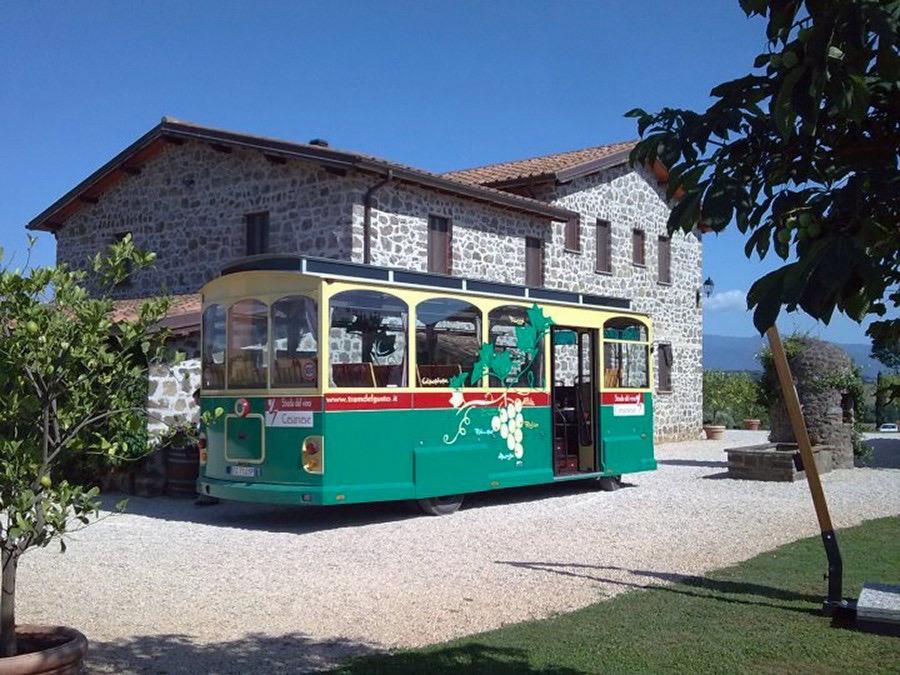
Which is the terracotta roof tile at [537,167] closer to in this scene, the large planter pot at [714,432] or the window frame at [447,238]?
the window frame at [447,238]

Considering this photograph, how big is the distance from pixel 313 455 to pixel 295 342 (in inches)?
51.6

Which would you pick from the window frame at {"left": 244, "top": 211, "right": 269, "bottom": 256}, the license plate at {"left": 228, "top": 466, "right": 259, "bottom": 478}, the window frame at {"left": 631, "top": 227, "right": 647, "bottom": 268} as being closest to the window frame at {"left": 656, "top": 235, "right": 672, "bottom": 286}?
the window frame at {"left": 631, "top": 227, "right": 647, "bottom": 268}

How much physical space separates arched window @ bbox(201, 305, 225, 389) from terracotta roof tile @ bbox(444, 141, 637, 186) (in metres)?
8.92

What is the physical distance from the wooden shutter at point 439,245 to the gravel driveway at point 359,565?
4859 millimetres

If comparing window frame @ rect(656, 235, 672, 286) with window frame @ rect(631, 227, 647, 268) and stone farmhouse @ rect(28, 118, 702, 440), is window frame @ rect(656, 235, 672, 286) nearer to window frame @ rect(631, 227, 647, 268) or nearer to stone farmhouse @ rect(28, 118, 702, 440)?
stone farmhouse @ rect(28, 118, 702, 440)

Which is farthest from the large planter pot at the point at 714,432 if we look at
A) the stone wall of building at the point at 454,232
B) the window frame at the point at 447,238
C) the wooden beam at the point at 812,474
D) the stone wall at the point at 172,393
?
the wooden beam at the point at 812,474

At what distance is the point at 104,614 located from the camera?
6648 mm

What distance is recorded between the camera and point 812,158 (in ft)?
10.0

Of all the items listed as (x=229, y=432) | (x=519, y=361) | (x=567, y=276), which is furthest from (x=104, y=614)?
(x=567, y=276)

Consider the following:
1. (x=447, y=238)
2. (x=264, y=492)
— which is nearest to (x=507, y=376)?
(x=264, y=492)

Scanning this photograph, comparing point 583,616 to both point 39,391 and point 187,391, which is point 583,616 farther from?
point 187,391

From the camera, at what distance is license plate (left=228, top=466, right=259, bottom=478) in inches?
420

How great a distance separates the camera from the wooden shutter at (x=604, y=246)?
72.9 feet

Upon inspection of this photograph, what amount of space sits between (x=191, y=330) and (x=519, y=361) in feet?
16.6
